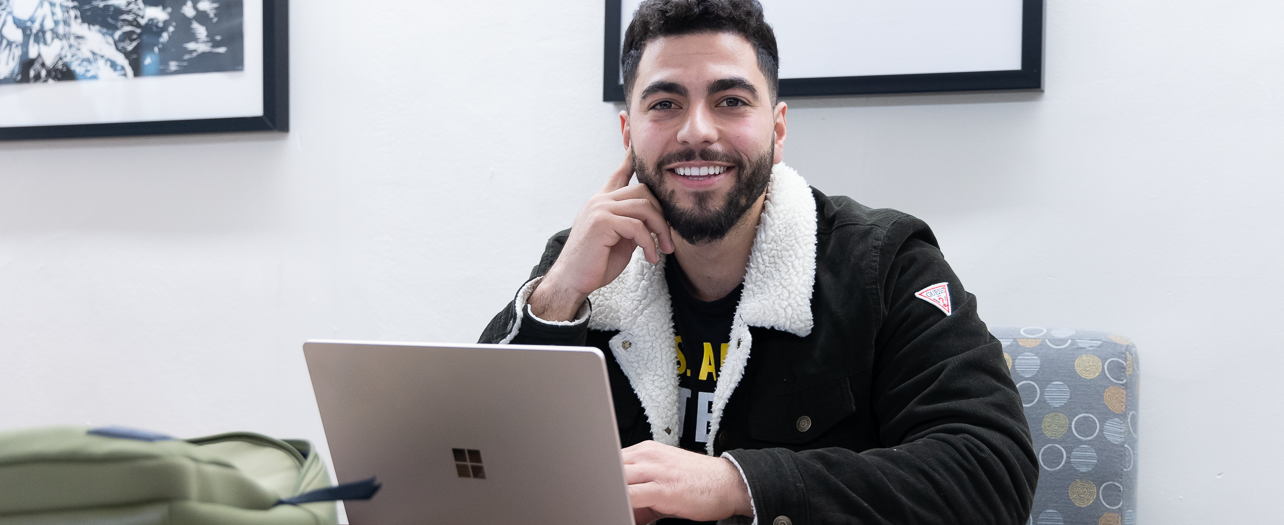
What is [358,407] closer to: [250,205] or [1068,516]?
[1068,516]

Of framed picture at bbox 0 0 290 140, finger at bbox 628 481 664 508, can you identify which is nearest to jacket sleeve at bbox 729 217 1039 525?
finger at bbox 628 481 664 508

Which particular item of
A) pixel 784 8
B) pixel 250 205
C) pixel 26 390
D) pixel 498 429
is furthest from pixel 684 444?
pixel 26 390

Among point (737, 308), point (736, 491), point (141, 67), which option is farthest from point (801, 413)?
point (141, 67)

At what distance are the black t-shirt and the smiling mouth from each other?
0.16 metres

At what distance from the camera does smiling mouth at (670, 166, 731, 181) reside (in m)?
1.24

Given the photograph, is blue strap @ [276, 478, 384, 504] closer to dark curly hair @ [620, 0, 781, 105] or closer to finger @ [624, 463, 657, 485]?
finger @ [624, 463, 657, 485]

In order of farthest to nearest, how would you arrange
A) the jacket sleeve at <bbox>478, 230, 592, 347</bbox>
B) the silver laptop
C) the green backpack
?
the jacket sleeve at <bbox>478, 230, 592, 347</bbox> < the silver laptop < the green backpack

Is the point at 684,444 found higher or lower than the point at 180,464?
lower

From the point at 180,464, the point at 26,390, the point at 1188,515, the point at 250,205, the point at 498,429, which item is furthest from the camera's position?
the point at 26,390

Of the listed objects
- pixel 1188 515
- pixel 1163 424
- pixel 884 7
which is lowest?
pixel 1188 515

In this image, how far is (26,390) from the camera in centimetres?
196

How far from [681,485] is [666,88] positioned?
61cm

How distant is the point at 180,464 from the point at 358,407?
12.6 inches

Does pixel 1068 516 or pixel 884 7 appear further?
pixel 884 7
